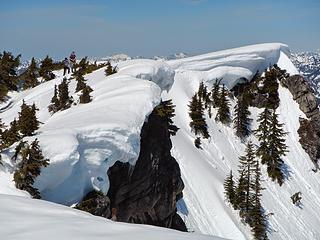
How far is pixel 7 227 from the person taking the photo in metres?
7.42

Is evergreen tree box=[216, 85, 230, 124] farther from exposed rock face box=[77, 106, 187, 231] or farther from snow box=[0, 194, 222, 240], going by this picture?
snow box=[0, 194, 222, 240]

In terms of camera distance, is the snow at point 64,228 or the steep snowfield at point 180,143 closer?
the snow at point 64,228

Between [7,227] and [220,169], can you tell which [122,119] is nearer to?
[7,227]

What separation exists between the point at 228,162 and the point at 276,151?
6446 millimetres

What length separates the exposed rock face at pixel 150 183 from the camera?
20.1 m

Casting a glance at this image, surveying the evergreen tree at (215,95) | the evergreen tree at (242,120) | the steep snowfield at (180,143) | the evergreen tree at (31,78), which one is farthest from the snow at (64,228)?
the evergreen tree at (215,95)

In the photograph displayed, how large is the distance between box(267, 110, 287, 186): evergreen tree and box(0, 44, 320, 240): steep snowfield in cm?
→ 116

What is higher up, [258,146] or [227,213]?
[258,146]

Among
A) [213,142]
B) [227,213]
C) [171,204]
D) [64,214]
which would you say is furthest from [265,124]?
[64,214]

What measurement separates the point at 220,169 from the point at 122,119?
25.2 metres

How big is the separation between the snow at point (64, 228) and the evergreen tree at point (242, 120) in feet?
144

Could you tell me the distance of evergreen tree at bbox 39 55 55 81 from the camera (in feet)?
157

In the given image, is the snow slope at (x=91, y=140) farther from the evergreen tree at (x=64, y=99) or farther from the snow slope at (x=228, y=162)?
the snow slope at (x=228, y=162)

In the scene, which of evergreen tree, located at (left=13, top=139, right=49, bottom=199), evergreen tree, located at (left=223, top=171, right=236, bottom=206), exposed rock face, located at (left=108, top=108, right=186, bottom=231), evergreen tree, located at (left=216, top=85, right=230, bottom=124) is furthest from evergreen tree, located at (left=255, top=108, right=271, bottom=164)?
evergreen tree, located at (left=13, top=139, right=49, bottom=199)
